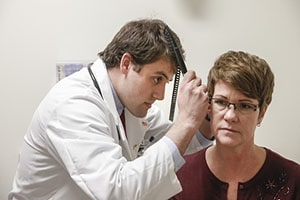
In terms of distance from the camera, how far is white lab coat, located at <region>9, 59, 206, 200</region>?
44.4 inches

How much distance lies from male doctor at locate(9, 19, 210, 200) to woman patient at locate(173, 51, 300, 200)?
0.13 m

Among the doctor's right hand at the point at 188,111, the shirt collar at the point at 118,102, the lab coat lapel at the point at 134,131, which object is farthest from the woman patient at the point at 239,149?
the shirt collar at the point at 118,102

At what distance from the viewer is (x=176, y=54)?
141 cm

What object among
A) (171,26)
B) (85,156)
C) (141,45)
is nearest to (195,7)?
(171,26)

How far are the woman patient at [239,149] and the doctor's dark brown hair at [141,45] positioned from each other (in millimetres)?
215

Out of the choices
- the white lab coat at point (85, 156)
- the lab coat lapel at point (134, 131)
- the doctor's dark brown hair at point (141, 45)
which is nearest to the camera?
the white lab coat at point (85, 156)

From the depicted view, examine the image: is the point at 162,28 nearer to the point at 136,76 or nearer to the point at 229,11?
the point at 136,76

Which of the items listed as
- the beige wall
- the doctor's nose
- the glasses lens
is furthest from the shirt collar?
the beige wall

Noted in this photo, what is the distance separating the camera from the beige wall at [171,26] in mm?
2205

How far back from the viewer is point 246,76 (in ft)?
4.38

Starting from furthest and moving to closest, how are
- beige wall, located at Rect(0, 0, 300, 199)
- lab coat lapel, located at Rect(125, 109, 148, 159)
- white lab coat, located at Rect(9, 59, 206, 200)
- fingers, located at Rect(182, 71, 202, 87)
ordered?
1. beige wall, located at Rect(0, 0, 300, 199)
2. lab coat lapel, located at Rect(125, 109, 148, 159)
3. fingers, located at Rect(182, 71, 202, 87)
4. white lab coat, located at Rect(9, 59, 206, 200)

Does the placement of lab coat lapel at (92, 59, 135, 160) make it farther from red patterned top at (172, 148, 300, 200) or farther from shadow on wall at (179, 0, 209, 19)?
shadow on wall at (179, 0, 209, 19)

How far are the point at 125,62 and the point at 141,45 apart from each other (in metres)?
0.09

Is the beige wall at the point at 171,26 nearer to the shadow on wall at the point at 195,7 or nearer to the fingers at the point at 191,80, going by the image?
the shadow on wall at the point at 195,7
